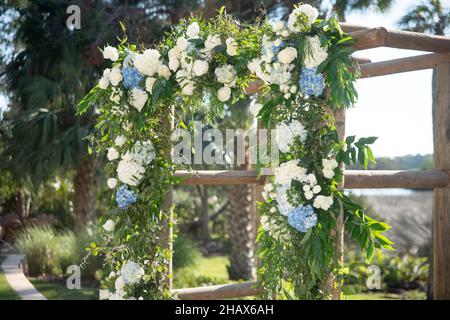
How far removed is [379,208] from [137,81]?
13.8 m

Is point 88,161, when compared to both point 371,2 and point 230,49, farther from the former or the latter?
point 230,49

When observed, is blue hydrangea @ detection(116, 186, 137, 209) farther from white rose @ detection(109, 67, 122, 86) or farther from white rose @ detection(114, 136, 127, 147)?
white rose @ detection(109, 67, 122, 86)

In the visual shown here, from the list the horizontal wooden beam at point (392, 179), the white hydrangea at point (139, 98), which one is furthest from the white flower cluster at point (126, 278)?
the white hydrangea at point (139, 98)

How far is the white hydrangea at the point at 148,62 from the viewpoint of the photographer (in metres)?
3.88

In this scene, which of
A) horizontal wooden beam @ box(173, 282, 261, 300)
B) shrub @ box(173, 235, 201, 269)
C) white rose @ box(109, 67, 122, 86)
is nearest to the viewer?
white rose @ box(109, 67, 122, 86)

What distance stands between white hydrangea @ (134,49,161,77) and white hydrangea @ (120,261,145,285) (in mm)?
1345

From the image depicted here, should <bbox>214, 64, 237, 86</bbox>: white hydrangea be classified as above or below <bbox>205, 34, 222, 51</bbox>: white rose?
below

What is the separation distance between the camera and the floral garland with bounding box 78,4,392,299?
10.6 ft

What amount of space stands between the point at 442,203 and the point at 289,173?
2224mm

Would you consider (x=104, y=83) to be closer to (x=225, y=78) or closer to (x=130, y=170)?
(x=130, y=170)

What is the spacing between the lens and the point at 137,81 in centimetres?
393

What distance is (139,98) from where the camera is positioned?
3.93m

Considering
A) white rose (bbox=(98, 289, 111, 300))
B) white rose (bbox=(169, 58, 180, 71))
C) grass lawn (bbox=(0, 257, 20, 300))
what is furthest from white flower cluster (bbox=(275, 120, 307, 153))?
grass lawn (bbox=(0, 257, 20, 300))

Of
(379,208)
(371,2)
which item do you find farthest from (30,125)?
(379,208)
